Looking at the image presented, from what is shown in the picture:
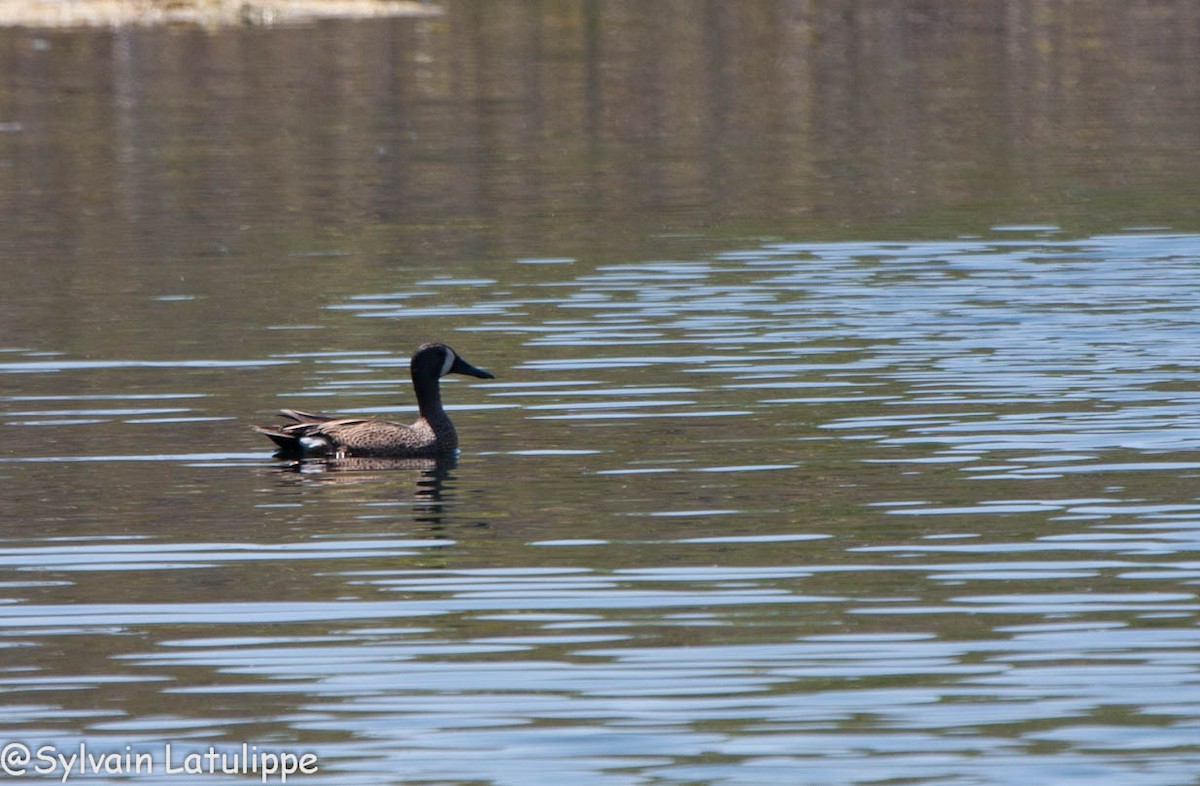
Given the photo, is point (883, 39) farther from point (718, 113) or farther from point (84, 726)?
point (84, 726)

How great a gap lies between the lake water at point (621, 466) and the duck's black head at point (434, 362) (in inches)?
23.2

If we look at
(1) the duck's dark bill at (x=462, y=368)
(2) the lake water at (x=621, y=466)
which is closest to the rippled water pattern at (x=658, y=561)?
(2) the lake water at (x=621, y=466)

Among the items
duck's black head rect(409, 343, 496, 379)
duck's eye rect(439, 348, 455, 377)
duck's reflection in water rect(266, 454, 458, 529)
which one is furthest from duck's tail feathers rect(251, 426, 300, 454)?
duck's eye rect(439, 348, 455, 377)

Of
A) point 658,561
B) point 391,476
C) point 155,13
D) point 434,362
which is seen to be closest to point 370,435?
point 391,476

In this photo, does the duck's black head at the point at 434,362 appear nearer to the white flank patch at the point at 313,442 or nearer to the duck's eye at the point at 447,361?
the duck's eye at the point at 447,361

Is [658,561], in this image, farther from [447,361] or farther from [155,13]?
[155,13]

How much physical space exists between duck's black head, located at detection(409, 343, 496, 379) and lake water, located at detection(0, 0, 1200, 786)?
1.93 ft

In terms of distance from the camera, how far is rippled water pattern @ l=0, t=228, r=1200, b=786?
9.23 metres

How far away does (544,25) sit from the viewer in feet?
236

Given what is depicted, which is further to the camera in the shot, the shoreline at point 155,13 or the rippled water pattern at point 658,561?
Answer: the shoreline at point 155,13

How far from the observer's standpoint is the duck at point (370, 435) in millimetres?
15391

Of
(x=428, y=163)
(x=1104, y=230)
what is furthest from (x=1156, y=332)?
(x=428, y=163)

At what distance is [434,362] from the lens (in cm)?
1616

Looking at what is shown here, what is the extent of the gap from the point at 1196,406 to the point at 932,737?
7.93 m
